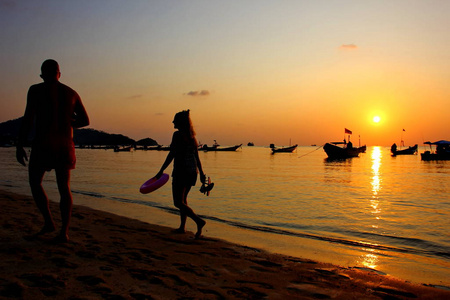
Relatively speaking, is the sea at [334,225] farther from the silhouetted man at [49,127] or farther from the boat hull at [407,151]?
the boat hull at [407,151]

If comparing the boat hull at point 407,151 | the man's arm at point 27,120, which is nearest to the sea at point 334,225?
the man's arm at point 27,120

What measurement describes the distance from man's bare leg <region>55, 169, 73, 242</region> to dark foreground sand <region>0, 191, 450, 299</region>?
A: 22 centimetres

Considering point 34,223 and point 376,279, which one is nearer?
point 376,279

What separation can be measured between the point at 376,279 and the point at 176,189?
3.31 metres

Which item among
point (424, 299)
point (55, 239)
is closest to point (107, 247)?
point (55, 239)

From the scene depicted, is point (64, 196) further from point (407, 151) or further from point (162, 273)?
point (407, 151)

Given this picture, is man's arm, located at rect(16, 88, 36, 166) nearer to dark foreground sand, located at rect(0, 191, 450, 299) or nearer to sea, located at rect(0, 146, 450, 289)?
dark foreground sand, located at rect(0, 191, 450, 299)

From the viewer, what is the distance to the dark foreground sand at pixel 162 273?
10.2 feet

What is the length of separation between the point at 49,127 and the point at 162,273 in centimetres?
230

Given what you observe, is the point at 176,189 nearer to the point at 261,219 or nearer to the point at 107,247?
the point at 107,247

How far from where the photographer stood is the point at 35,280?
10.3 ft

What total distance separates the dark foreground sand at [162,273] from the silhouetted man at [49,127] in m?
0.94

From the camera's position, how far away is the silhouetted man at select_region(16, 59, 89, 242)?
4109mm

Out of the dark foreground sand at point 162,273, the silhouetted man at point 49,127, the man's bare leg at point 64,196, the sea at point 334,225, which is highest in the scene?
the silhouetted man at point 49,127
